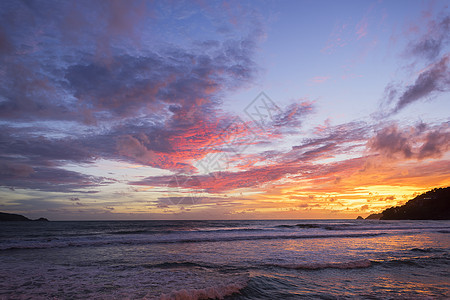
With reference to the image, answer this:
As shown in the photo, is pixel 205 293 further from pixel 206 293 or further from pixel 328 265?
pixel 328 265

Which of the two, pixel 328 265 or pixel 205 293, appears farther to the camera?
pixel 328 265

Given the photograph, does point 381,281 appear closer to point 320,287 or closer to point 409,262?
point 320,287

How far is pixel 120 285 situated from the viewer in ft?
34.6

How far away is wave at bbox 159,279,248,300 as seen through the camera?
8922mm

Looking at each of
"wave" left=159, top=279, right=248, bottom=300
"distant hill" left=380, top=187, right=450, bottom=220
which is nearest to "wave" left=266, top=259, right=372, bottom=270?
"wave" left=159, top=279, right=248, bottom=300

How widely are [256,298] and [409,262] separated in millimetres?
12917

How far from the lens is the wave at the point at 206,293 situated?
892cm

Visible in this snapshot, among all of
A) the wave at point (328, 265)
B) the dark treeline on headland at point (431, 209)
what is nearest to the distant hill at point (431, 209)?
the dark treeline on headland at point (431, 209)

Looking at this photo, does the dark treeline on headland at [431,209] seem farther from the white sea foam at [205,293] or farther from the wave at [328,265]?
the white sea foam at [205,293]

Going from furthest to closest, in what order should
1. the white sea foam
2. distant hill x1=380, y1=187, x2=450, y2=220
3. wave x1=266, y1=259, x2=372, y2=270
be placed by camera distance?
distant hill x1=380, y1=187, x2=450, y2=220, wave x1=266, y1=259, x2=372, y2=270, the white sea foam

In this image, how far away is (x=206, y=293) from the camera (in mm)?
9227

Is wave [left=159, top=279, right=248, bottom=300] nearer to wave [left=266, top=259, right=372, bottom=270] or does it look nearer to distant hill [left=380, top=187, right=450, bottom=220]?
wave [left=266, top=259, right=372, bottom=270]

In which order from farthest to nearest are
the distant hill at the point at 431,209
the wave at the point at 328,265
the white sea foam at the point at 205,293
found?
the distant hill at the point at 431,209 → the wave at the point at 328,265 → the white sea foam at the point at 205,293

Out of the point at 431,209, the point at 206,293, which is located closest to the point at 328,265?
the point at 206,293
